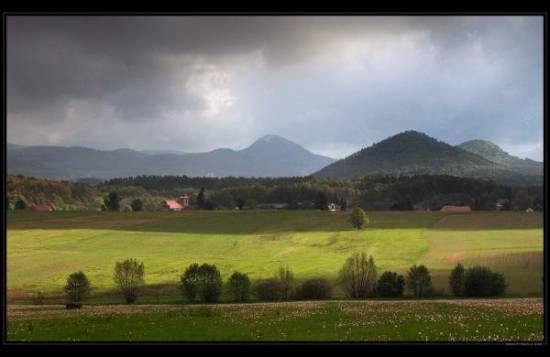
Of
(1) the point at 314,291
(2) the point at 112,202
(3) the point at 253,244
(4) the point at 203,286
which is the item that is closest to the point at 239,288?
(4) the point at 203,286

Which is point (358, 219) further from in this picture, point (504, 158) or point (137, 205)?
point (137, 205)

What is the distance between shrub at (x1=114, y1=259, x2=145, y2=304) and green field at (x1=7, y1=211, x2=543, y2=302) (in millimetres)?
1370

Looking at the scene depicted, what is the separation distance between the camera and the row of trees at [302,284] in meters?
40.8

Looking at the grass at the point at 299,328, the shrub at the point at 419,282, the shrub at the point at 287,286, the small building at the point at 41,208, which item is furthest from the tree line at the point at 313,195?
the grass at the point at 299,328

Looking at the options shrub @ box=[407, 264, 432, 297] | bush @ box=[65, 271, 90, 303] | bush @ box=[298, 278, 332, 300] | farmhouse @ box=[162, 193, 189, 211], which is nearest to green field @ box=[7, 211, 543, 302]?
bush @ box=[65, 271, 90, 303]

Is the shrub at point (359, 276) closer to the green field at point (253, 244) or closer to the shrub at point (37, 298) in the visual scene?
the green field at point (253, 244)

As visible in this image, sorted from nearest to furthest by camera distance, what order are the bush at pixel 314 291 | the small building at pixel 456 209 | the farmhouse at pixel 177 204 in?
the bush at pixel 314 291 < the small building at pixel 456 209 < the farmhouse at pixel 177 204

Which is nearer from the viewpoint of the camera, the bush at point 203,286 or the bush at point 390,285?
Answer: the bush at point 203,286

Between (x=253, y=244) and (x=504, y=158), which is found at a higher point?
→ (x=504, y=158)

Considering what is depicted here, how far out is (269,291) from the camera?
40.8 metres

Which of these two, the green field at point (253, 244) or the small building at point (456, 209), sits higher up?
the small building at point (456, 209)

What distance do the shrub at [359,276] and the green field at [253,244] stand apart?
7361 millimetres

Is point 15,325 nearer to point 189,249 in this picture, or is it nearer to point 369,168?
point 189,249

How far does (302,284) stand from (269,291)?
12.7 feet
